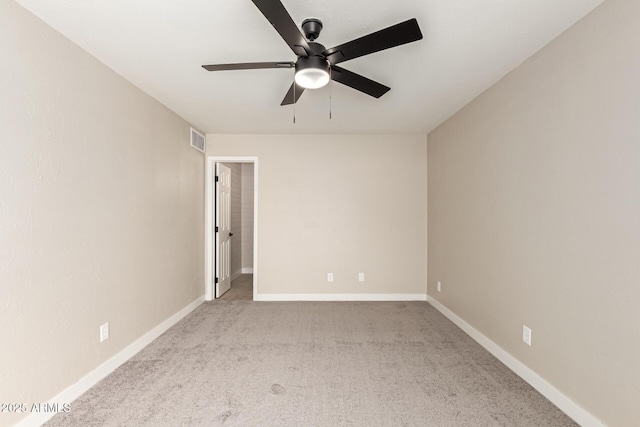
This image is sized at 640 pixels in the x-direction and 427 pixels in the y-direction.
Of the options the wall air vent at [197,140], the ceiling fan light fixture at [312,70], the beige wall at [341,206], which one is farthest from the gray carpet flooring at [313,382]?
the wall air vent at [197,140]

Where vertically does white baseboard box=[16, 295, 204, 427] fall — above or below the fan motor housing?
below

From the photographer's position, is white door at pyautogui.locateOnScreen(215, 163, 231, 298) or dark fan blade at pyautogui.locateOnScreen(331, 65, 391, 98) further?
white door at pyautogui.locateOnScreen(215, 163, 231, 298)

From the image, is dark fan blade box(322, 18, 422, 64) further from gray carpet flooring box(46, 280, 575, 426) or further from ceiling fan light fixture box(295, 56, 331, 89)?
gray carpet flooring box(46, 280, 575, 426)

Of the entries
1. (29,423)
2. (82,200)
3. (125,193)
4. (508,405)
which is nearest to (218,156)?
(125,193)

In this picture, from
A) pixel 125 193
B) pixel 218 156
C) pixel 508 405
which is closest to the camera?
pixel 508 405

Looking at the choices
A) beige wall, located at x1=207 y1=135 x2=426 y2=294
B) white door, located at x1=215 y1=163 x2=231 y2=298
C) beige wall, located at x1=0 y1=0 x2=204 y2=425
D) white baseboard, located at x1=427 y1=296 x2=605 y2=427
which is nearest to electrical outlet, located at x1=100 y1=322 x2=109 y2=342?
beige wall, located at x1=0 y1=0 x2=204 y2=425

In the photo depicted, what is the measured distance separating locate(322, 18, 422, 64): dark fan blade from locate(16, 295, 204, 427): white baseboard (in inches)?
105

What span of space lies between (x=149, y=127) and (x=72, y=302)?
174 cm

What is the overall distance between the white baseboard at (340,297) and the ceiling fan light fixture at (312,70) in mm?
3300

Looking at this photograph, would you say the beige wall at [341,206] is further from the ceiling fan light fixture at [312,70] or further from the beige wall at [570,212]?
the ceiling fan light fixture at [312,70]

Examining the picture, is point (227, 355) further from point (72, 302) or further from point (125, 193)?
point (125, 193)

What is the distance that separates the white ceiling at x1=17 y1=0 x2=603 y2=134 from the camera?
5.73ft

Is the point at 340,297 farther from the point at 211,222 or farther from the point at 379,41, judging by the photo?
A: the point at 379,41

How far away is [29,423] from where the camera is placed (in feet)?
5.76
